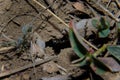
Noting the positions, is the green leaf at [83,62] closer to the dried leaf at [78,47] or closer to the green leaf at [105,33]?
the dried leaf at [78,47]

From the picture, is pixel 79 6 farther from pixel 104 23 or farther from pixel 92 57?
pixel 92 57

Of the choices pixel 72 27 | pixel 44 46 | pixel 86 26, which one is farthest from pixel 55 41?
pixel 72 27

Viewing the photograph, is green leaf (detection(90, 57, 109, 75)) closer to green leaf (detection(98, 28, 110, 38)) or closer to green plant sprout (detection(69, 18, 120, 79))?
green plant sprout (detection(69, 18, 120, 79))

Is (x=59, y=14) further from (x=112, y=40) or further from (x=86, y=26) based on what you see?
(x=112, y=40)

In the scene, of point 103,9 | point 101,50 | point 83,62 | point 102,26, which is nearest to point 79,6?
point 103,9

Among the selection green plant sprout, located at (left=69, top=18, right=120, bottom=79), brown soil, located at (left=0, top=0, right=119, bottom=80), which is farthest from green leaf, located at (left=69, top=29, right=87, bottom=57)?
brown soil, located at (left=0, top=0, right=119, bottom=80)

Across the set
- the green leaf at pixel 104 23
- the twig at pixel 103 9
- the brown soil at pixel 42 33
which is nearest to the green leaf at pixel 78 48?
the brown soil at pixel 42 33
